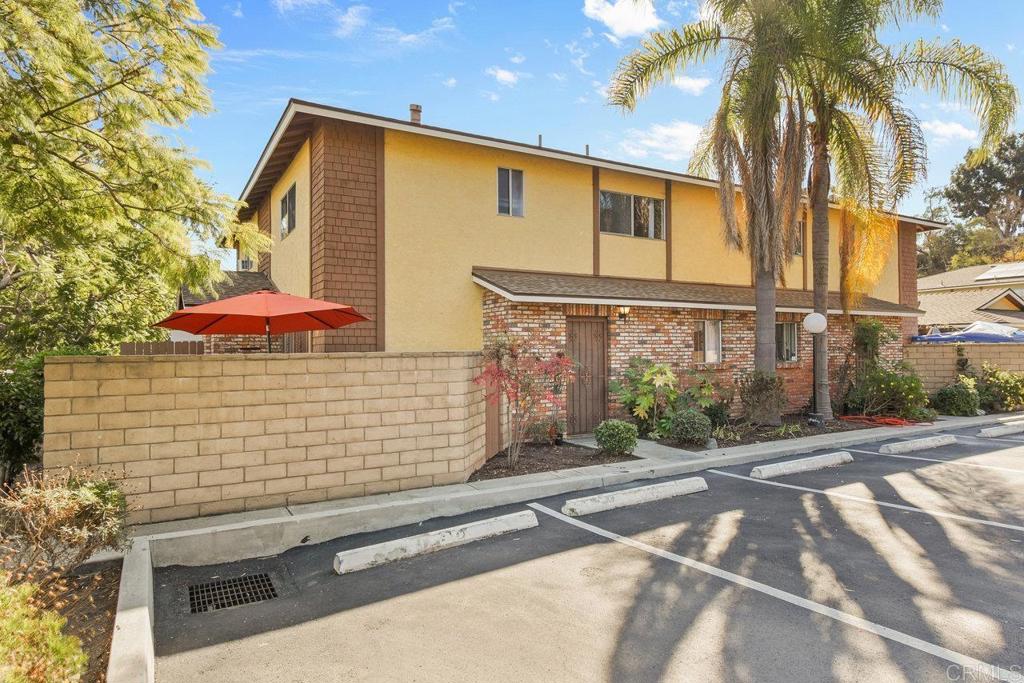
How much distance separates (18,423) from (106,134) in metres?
3.77

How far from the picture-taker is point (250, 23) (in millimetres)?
9906

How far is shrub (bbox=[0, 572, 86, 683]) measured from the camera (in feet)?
8.04

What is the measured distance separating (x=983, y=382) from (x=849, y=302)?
5694 mm

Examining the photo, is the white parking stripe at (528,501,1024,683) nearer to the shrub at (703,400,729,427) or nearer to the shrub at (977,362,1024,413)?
the shrub at (703,400,729,427)

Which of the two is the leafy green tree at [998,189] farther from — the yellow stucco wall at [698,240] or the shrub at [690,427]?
the shrub at [690,427]

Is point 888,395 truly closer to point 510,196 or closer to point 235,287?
point 510,196

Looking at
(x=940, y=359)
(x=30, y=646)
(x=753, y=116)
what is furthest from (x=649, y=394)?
(x=940, y=359)

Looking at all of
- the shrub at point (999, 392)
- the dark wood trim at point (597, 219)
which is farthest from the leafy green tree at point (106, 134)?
the shrub at point (999, 392)

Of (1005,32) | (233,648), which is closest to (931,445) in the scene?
(1005,32)

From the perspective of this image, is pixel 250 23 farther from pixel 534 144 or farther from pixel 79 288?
pixel 79 288

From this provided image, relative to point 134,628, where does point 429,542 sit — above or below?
below

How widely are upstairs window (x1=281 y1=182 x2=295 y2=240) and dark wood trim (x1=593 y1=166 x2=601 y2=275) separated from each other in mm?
7078

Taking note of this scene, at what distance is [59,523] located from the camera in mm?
3895

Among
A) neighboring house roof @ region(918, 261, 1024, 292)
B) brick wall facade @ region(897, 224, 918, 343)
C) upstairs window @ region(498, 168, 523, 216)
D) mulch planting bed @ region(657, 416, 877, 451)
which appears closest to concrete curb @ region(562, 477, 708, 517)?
mulch planting bed @ region(657, 416, 877, 451)
